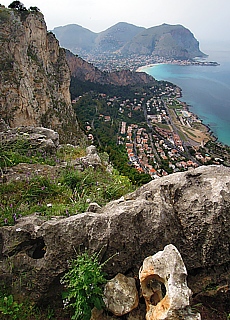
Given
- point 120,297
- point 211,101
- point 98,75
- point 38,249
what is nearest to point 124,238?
point 120,297

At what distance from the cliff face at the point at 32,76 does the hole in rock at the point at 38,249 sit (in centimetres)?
1866

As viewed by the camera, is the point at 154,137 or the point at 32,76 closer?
the point at 32,76

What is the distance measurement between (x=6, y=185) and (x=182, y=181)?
347 cm

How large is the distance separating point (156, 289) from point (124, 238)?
77 centimetres

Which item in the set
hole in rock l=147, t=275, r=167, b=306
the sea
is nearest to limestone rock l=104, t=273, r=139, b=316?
hole in rock l=147, t=275, r=167, b=306

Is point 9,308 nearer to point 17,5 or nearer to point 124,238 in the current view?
point 124,238

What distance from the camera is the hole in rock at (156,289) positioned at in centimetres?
312

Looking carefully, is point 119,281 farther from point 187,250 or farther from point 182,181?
point 182,181

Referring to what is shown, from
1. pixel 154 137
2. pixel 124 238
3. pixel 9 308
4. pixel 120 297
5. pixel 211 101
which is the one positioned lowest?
pixel 154 137

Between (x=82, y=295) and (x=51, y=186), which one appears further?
(x=51, y=186)

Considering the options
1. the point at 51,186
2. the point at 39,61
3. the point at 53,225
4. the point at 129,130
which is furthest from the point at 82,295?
the point at 129,130

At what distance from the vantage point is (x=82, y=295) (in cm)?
303

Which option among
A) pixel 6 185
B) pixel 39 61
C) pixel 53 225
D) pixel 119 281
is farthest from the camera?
pixel 39 61

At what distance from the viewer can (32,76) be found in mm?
26469
